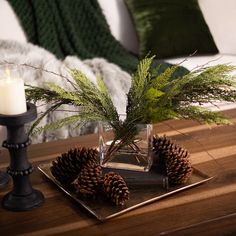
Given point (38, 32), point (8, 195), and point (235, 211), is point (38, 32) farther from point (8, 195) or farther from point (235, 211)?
point (235, 211)

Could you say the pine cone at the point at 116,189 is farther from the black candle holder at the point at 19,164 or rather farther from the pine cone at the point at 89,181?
the black candle holder at the point at 19,164

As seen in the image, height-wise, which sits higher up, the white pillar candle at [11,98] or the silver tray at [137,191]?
the white pillar candle at [11,98]

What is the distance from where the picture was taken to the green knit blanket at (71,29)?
2.08m

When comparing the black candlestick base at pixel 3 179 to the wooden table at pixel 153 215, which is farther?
the black candlestick base at pixel 3 179

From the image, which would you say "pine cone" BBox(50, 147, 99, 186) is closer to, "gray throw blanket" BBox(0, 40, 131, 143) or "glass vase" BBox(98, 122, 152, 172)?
"glass vase" BBox(98, 122, 152, 172)

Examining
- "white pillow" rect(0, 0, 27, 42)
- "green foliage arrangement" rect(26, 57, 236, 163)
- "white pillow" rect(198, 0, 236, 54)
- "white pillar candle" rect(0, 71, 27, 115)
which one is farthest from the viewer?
"white pillow" rect(198, 0, 236, 54)

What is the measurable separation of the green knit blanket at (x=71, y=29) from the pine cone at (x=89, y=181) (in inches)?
43.6

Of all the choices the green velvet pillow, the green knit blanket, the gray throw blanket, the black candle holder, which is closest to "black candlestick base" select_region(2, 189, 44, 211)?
the black candle holder

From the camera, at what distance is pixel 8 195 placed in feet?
3.00

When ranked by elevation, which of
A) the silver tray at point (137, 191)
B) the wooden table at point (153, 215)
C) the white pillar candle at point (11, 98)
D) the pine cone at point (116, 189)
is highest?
the white pillar candle at point (11, 98)

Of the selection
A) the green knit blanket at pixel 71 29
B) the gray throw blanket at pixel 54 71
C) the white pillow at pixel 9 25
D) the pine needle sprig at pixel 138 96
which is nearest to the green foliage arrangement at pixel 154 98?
the pine needle sprig at pixel 138 96

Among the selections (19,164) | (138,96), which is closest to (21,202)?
(19,164)

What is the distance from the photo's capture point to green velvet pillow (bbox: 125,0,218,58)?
85.7 inches

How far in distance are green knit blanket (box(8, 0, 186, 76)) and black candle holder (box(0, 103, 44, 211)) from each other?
1.14 metres
